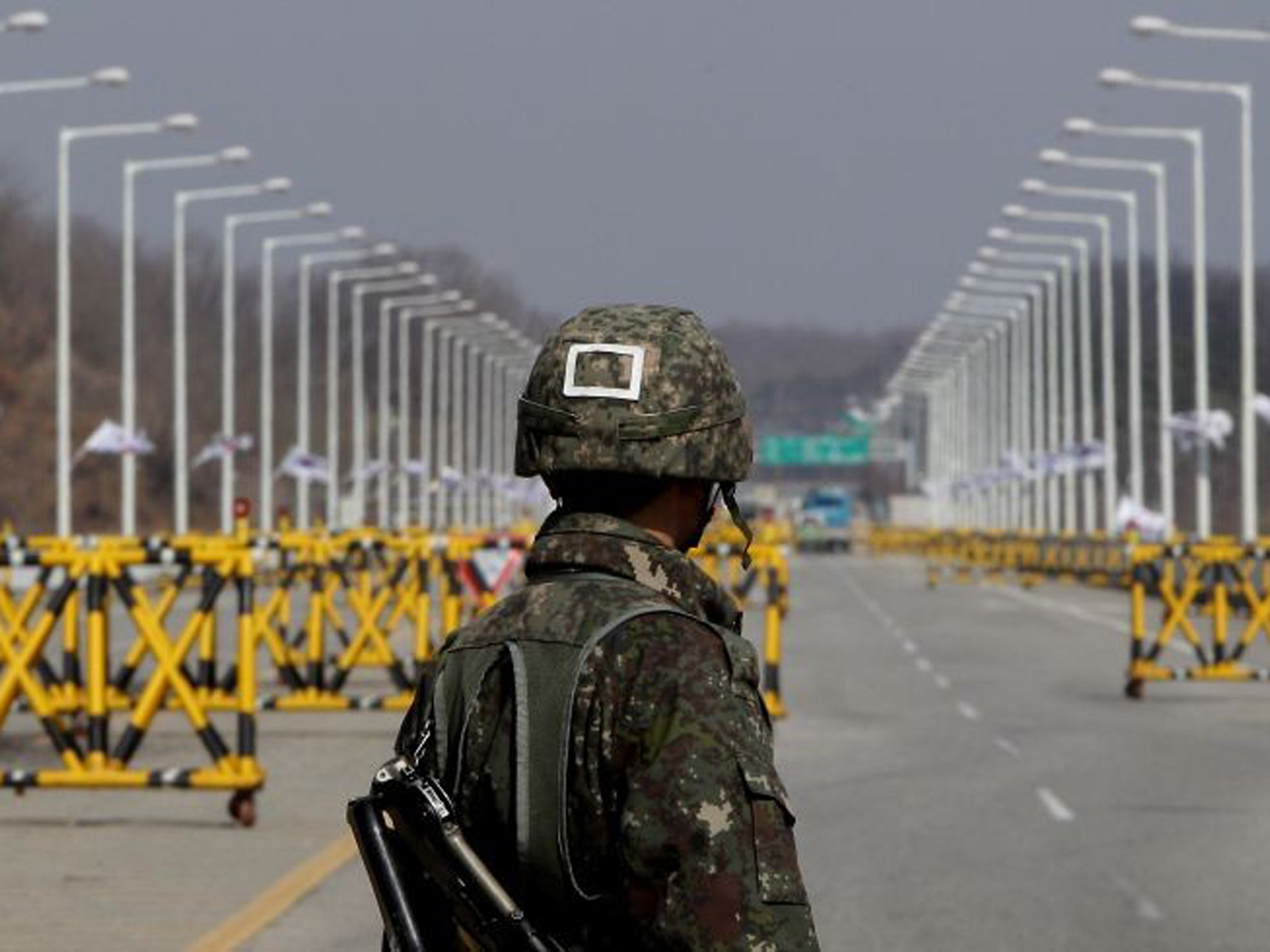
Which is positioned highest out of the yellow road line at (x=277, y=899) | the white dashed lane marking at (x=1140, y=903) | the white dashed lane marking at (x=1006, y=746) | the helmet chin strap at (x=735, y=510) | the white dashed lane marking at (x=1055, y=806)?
the helmet chin strap at (x=735, y=510)

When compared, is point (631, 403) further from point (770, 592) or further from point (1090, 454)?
point (1090, 454)

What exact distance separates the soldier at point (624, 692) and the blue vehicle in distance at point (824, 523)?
464 ft

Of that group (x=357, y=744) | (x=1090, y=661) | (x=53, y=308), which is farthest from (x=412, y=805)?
(x=53, y=308)

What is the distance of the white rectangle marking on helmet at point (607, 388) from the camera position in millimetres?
4074

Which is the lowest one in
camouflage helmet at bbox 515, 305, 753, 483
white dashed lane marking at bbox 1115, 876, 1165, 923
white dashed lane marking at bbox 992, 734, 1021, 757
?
white dashed lane marking at bbox 992, 734, 1021, 757

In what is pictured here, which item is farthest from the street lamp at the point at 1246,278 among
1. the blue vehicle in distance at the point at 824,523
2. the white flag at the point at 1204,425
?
the blue vehicle in distance at the point at 824,523

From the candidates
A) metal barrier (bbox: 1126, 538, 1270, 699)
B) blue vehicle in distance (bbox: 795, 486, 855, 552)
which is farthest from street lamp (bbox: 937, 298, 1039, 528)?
metal barrier (bbox: 1126, 538, 1270, 699)

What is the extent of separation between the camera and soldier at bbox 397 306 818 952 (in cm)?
377

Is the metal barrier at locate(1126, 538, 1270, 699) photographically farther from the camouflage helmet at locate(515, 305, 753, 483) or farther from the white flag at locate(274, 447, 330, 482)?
the white flag at locate(274, 447, 330, 482)

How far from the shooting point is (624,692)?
12.7 feet

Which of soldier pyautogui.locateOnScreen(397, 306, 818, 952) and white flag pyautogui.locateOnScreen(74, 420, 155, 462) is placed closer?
soldier pyautogui.locateOnScreen(397, 306, 818, 952)

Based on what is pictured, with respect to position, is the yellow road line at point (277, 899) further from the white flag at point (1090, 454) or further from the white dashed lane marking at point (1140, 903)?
the white flag at point (1090, 454)

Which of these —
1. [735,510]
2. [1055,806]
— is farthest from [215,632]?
[735,510]

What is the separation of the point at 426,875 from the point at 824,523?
154948mm
